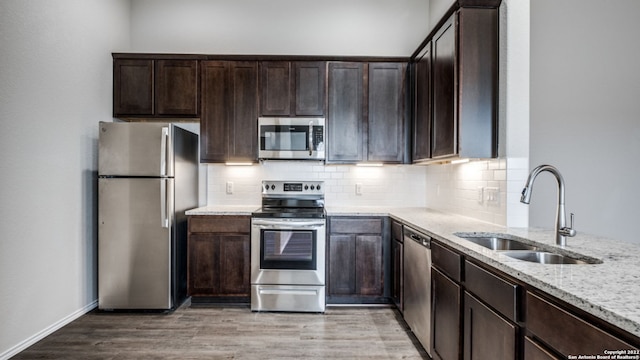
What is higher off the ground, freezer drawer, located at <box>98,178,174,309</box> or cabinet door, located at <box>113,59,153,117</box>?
cabinet door, located at <box>113,59,153,117</box>

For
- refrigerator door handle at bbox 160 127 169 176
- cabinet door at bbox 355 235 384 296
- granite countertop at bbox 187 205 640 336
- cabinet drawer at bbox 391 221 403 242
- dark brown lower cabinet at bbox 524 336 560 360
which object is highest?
refrigerator door handle at bbox 160 127 169 176

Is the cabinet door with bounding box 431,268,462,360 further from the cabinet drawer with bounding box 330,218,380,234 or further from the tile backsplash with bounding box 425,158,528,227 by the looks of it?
the cabinet drawer with bounding box 330,218,380,234

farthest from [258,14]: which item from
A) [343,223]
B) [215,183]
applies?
[343,223]

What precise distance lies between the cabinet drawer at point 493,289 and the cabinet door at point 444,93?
3.42 feet

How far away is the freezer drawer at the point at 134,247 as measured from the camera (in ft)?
10.0

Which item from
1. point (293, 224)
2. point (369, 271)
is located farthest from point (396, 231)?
point (293, 224)

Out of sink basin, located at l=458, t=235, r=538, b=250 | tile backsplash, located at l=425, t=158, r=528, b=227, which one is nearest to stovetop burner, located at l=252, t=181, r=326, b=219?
tile backsplash, located at l=425, t=158, r=528, b=227

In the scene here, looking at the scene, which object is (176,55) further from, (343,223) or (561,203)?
(561,203)

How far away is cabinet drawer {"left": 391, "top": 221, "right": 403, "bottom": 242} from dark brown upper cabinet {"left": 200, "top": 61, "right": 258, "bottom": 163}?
5.39 feet

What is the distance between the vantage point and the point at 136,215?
10.0 feet

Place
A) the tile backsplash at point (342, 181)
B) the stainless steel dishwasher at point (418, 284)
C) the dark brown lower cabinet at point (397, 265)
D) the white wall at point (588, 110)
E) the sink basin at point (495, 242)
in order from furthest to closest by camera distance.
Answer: the tile backsplash at point (342, 181) → the dark brown lower cabinet at point (397, 265) → the white wall at point (588, 110) → the stainless steel dishwasher at point (418, 284) → the sink basin at point (495, 242)

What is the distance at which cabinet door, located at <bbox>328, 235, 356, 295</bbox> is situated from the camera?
3.26m

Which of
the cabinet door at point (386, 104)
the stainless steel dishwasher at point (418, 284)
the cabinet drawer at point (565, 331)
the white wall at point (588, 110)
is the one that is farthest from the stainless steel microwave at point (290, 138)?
the cabinet drawer at point (565, 331)

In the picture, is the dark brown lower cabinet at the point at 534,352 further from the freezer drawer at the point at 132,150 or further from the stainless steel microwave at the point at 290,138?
the freezer drawer at the point at 132,150
